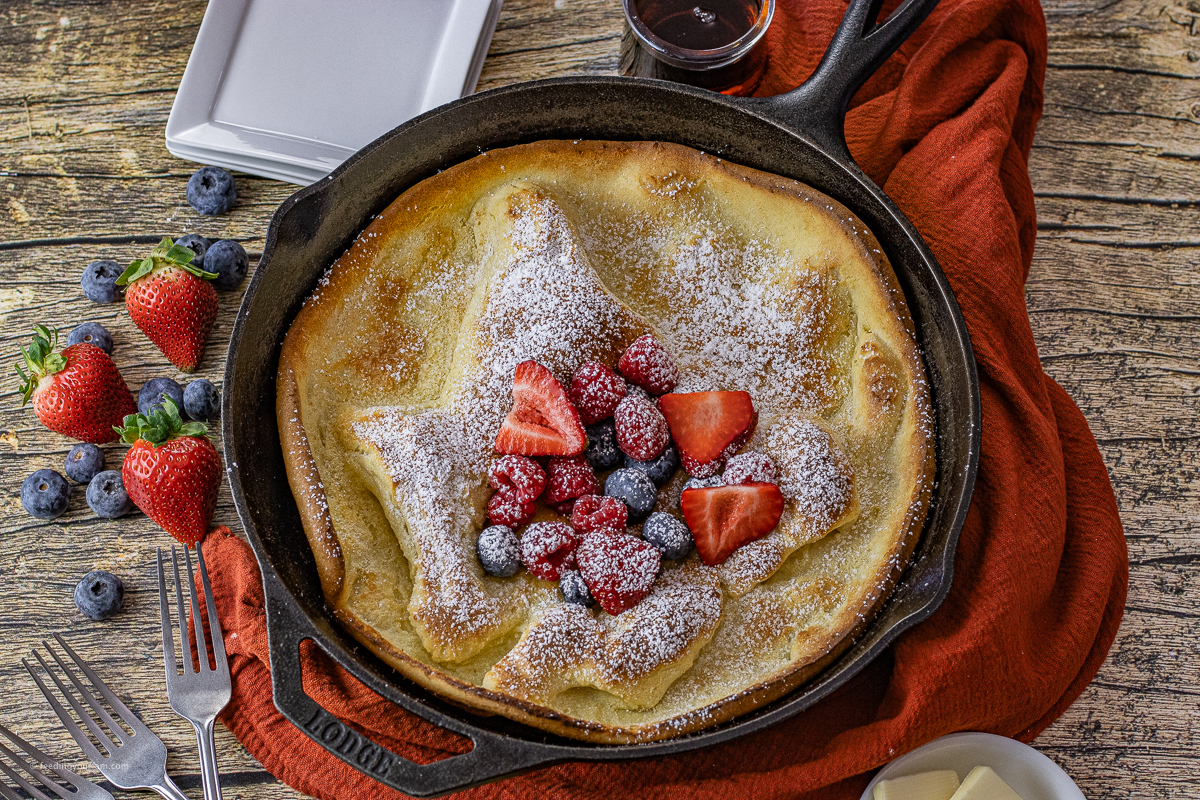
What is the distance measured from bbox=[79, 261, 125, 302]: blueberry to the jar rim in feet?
5.23

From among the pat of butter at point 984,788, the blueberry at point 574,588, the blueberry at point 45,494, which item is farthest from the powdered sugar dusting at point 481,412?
the pat of butter at point 984,788

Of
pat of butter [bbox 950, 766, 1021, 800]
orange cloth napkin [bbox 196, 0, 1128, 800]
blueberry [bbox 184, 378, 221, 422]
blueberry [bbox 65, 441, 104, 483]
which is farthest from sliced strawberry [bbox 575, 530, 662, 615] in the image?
blueberry [bbox 65, 441, 104, 483]

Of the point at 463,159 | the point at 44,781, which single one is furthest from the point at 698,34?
the point at 44,781

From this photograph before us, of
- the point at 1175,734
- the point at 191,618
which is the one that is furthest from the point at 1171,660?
the point at 191,618

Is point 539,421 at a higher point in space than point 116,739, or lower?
higher

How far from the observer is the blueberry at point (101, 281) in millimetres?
2482

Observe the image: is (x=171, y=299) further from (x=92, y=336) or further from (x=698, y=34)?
(x=698, y=34)

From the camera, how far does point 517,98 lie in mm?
2209

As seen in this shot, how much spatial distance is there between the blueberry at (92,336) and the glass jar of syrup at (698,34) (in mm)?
1674

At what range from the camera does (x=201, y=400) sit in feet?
7.90

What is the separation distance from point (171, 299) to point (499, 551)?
3.83 ft

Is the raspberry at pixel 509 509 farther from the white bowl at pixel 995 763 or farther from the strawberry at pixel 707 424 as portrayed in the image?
the white bowl at pixel 995 763

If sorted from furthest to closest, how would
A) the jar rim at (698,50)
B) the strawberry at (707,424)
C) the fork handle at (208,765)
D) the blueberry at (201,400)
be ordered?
the blueberry at (201,400) < the jar rim at (698,50) < the fork handle at (208,765) < the strawberry at (707,424)

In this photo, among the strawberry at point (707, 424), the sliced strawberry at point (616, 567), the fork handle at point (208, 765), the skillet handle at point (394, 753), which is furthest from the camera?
the fork handle at point (208, 765)
